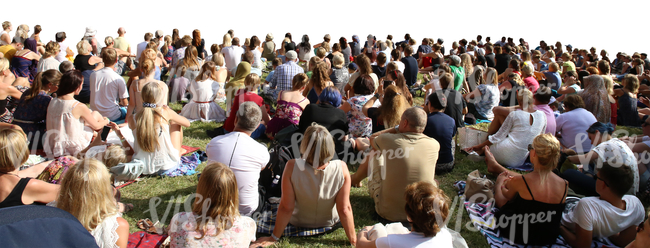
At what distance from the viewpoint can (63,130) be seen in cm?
539

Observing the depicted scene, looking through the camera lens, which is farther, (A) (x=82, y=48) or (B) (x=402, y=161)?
(A) (x=82, y=48)

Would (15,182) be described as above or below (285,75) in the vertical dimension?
below

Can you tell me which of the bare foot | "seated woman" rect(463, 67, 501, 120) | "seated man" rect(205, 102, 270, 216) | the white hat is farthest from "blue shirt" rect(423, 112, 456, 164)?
the white hat

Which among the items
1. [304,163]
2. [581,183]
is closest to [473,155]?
[581,183]

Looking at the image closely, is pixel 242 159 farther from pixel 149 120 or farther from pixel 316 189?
pixel 149 120

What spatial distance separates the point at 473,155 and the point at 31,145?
616 cm

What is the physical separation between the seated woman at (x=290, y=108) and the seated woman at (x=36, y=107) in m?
2.93

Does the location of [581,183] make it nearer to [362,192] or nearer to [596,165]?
[596,165]

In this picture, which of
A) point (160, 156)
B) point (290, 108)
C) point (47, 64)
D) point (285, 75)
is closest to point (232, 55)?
point (285, 75)

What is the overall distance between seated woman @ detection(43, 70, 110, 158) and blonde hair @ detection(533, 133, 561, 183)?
5.20m

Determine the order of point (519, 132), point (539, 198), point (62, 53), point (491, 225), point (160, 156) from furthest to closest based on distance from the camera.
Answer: point (62, 53)
point (519, 132)
point (160, 156)
point (491, 225)
point (539, 198)

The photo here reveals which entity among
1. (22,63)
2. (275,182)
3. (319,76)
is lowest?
(275,182)

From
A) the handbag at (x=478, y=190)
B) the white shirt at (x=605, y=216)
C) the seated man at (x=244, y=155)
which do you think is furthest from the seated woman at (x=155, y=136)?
the white shirt at (x=605, y=216)

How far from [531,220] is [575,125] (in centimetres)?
287
